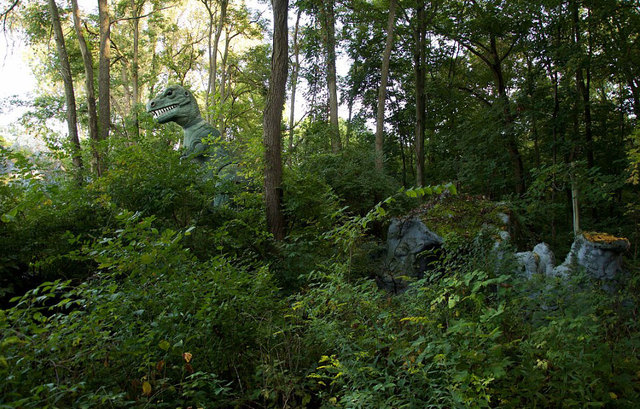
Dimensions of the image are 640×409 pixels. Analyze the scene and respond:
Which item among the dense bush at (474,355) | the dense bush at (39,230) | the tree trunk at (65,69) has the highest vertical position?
the tree trunk at (65,69)

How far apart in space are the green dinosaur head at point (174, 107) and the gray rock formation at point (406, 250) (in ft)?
15.4

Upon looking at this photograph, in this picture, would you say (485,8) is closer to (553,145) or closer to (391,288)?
(553,145)

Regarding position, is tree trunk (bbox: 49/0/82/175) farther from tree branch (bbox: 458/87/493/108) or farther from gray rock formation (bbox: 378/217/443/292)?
tree branch (bbox: 458/87/493/108)

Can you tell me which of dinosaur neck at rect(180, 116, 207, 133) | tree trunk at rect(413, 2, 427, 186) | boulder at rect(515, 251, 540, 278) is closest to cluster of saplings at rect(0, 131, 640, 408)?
boulder at rect(515, 251, 540, 278)

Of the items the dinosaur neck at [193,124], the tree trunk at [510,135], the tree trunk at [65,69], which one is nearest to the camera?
the dinosaur neck at [193,124]

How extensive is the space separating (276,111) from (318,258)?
8.79 ft

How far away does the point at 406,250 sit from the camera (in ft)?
21.4

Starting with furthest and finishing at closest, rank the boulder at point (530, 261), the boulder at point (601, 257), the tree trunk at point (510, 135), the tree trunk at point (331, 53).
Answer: the tree trunk at point (331, 53) → the tree trunk at point (510, 135) → the boulder at point (530, 261) → the boulder at point (601, 257)

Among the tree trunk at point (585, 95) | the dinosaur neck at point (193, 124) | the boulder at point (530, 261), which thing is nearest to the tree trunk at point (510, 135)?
the tree trunk at point (585, 95)

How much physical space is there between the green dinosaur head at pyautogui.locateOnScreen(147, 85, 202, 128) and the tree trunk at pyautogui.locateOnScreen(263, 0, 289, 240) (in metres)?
2.20

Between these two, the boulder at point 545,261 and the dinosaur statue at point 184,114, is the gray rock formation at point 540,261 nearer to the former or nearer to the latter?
the boulder at point 545,261

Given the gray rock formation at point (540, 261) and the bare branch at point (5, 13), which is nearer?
the gray rock formation at point (540, 261)

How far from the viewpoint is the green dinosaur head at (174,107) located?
316 inches

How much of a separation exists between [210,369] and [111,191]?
3.50 m
